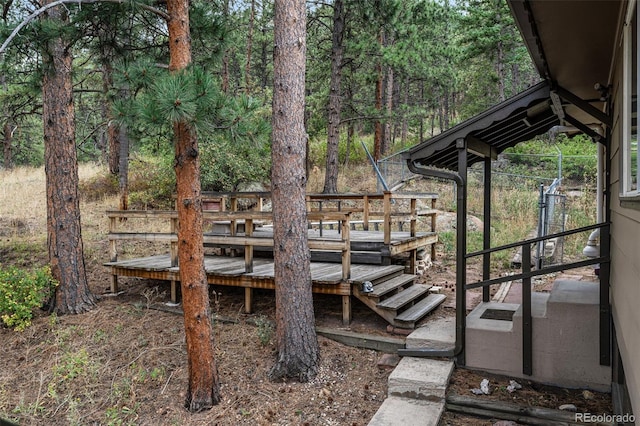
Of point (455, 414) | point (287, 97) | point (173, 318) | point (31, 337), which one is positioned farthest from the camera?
point (173, 318)

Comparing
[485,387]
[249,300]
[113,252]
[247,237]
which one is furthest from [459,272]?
[113,252]

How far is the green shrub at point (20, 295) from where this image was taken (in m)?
6.06

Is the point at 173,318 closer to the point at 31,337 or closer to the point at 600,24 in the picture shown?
the point at 31,337

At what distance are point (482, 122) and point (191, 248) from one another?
124 inches

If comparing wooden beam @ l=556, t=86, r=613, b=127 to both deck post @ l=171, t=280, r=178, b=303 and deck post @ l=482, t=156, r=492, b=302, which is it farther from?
deck post @ l=171, t=280, r=178, b=303

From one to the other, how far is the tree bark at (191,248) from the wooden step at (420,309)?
2324 mm

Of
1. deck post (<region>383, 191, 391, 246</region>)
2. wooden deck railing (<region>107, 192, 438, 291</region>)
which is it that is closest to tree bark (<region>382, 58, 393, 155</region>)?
wooden deck railing (<region>107, 192, 438, 291</region>)

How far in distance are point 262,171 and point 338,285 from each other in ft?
31.3

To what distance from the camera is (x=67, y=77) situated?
258 inches

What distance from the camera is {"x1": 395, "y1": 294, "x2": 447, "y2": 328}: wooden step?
5.31 metres

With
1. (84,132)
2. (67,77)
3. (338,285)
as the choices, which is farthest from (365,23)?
(84,132)

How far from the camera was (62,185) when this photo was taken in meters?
6.58

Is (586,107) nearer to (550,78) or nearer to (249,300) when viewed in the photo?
(550,78)

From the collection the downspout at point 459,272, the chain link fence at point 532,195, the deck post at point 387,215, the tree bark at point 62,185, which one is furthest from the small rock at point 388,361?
the tree bark at point 62,185
